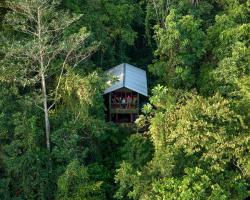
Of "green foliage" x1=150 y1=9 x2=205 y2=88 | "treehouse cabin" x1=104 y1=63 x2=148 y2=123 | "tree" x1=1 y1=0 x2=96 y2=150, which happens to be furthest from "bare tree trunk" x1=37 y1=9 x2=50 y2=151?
"green foliage" x1=150 y1=9 x2=205 y2=88

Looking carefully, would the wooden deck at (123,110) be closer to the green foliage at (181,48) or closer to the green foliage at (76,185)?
the green foliage at (181,48)

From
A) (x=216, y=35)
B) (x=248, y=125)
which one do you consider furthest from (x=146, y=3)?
(x=248, y=125)

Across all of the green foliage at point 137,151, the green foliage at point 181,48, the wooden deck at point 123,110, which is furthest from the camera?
the wooden deck at point 123,110

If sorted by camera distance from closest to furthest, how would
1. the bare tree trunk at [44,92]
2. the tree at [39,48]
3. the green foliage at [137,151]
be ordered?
the tree at [39,48] → the bare tree trunk at [44,92] → the green foliage at [137,151]

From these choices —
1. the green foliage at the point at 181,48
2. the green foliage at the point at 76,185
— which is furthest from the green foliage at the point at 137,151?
the green foliage at the point at 181,48

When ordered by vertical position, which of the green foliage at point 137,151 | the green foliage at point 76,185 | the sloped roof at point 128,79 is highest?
the sloped roof at point 128,79

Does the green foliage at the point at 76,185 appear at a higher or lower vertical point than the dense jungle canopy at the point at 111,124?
lower

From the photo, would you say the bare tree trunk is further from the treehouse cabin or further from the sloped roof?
the treehouse cabin
